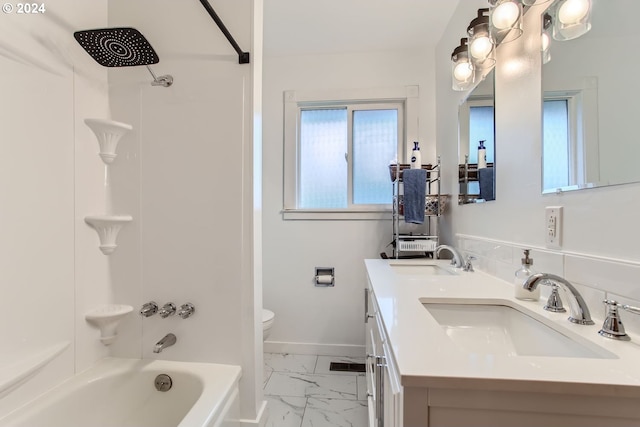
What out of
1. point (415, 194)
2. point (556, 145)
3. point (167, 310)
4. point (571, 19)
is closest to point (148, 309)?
point (167, 310)

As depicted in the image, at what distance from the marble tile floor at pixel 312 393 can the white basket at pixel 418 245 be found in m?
0.93

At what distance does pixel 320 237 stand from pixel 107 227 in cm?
137

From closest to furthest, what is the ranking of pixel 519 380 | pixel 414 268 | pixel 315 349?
pixel 519 380 < pixel 414 268 < pixel 315 349

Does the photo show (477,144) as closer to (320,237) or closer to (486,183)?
(486,183)

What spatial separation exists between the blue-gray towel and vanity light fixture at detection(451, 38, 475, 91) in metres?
0.54

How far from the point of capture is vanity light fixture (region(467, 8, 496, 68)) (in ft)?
4.11

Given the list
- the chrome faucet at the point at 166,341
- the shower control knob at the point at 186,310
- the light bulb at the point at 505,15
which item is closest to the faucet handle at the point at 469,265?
the light bulb at the point at 505,15

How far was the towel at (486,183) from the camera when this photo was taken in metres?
1.33

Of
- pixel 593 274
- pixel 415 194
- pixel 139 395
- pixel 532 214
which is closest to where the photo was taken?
pixel 593 274

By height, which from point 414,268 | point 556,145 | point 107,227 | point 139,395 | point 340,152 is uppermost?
point 340,152

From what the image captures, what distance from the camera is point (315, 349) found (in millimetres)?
2209

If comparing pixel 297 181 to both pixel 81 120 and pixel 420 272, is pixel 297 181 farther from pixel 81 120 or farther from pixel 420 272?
pixel 81 120

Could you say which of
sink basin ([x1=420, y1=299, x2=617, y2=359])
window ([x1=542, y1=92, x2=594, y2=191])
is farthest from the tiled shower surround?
window ([x1=542, y1=92, x2=594, y2=191])

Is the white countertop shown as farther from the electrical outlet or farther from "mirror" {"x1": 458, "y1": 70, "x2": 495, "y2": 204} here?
"mirror" {"x1": 458, "y1": 70, "x2": 495, "y2": 204}
